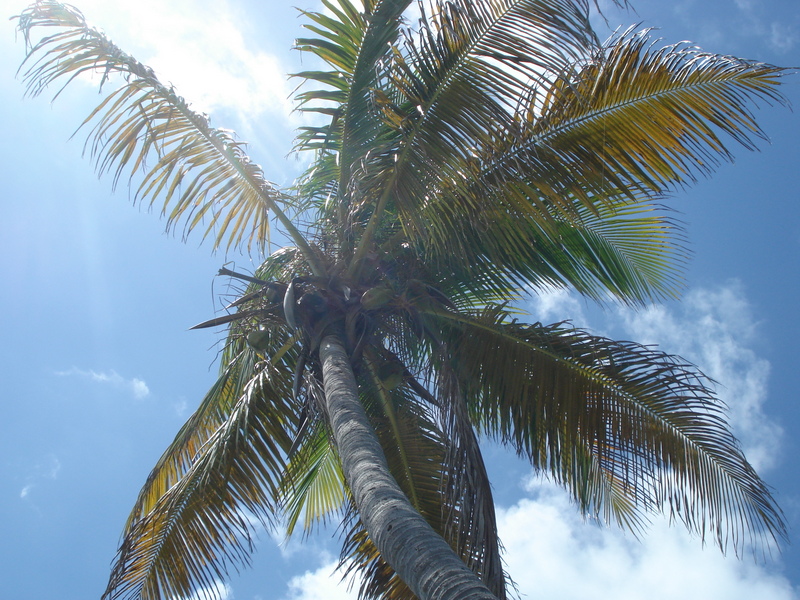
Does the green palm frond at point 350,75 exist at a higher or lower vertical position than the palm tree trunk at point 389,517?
higher

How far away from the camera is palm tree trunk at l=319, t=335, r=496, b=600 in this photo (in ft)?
9.01

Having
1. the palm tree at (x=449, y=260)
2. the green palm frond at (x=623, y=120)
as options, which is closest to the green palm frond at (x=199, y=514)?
the palm tree at (x=449, y=260)

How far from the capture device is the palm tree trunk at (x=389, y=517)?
2.75m

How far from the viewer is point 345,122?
6418 millimetres

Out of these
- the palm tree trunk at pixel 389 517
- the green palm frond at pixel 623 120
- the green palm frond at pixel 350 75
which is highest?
the green palm frond at pixel 350 75

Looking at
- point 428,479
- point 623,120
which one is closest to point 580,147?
point 623,120

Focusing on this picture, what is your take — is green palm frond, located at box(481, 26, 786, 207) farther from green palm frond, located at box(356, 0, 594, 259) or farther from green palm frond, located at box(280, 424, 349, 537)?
green palm frond, located at box(280, 424, 349, 537)

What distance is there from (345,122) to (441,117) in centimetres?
120

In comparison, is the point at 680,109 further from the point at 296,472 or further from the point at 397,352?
the point at 296,472

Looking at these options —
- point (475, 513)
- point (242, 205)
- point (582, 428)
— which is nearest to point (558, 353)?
point (582, 428)

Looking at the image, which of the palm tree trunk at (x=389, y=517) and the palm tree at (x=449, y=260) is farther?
the palm tree at (x=449, y=260)

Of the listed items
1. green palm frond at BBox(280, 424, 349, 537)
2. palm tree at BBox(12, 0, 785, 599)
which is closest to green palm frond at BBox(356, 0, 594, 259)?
palm tree at BBox(12, 0, 785, 599)

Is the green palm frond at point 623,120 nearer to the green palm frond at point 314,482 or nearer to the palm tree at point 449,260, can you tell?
the palm tree at point 449,260

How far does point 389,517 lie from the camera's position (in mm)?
3283
